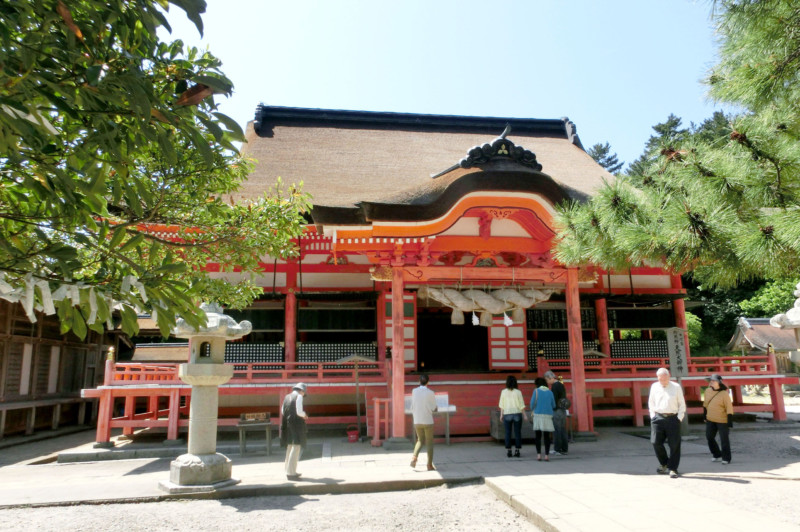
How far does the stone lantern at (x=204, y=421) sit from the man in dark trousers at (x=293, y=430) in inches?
28.3

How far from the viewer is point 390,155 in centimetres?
1619

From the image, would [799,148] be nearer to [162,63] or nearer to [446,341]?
[162,63]

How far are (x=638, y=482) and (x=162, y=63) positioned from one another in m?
6.24

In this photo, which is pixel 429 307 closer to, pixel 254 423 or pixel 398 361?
pixel 398 361

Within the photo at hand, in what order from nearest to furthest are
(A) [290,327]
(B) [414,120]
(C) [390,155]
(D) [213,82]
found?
(D) [213,82]
(A) [290,327]
(C) [390,155]
(B) [414,120]

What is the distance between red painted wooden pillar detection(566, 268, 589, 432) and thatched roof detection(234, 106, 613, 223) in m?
1.74

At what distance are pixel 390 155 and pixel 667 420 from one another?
1170 centimetres

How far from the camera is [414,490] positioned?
6328mm

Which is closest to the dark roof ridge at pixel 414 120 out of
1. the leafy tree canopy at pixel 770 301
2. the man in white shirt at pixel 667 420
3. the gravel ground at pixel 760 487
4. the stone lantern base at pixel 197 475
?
the stone lantern base at pixel 197 475

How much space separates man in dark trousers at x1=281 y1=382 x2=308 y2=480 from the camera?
679 cm

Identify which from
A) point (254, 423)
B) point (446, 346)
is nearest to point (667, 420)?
point (254, 423)

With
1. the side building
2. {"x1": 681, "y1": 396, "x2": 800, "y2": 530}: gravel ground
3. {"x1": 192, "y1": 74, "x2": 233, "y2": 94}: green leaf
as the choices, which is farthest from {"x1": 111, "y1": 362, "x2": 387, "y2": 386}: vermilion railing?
{"x1": 192, "y1": 74, "x2": 233, "y2": 94}: green leaf

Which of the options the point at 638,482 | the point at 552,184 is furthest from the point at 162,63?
the point at 552,184

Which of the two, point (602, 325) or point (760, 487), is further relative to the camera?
point (602, 325)
